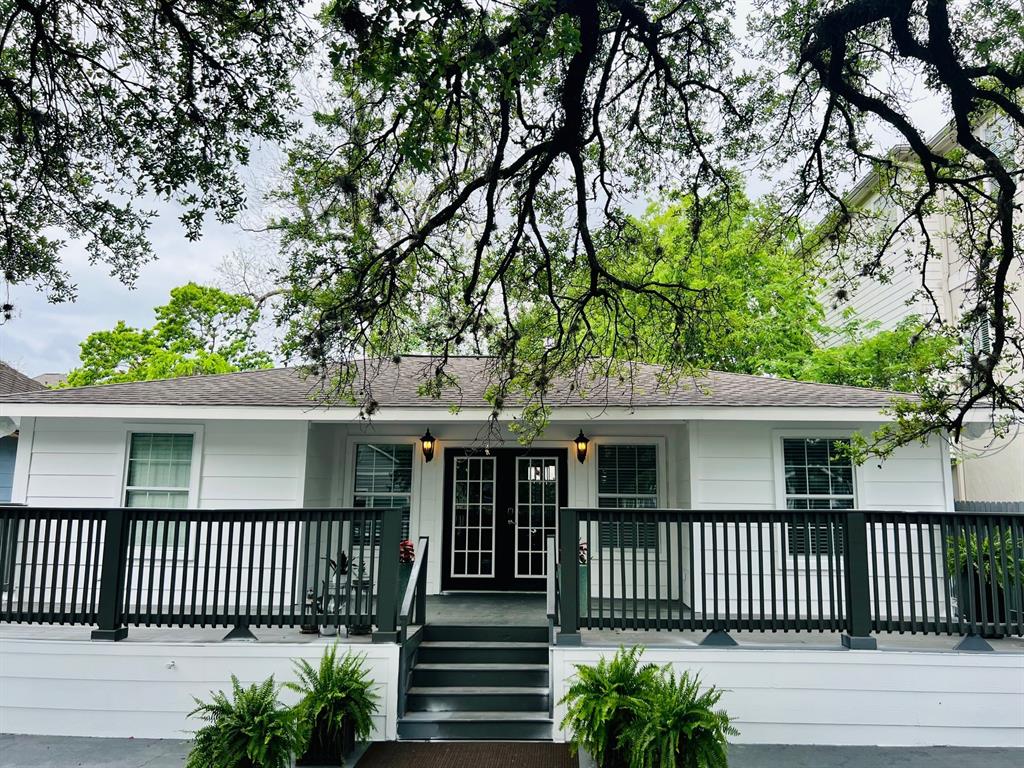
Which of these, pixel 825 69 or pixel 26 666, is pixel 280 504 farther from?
pixel 825 69

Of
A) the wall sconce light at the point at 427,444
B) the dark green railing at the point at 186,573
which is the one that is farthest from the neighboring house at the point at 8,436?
the wall sconce light at the point at 427,444

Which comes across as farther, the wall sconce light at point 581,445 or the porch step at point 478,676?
the wall sconce light at point 581,445

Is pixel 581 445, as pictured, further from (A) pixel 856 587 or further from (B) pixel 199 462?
(B) pixel 199 462

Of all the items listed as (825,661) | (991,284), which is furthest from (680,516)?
(991,284)

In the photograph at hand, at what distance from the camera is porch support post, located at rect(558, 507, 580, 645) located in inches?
230

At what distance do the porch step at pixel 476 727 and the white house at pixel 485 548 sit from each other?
0.8 inches

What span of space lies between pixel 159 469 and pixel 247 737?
5154mm

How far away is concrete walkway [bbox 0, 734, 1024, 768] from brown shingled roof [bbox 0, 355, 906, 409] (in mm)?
3553

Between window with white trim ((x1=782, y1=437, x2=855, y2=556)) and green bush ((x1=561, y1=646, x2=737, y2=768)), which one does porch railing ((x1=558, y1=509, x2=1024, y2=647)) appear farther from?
window with white trim ((x1=782, y1=437, x2=855, y2=556))

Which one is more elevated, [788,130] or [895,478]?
[788,130]

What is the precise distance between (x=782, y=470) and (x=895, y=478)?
1.32m

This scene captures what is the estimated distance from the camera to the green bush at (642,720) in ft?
14.9

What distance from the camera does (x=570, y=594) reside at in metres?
5.87

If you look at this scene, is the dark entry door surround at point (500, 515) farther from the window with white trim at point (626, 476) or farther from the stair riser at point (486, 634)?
the stair riser at point (486, 634)
